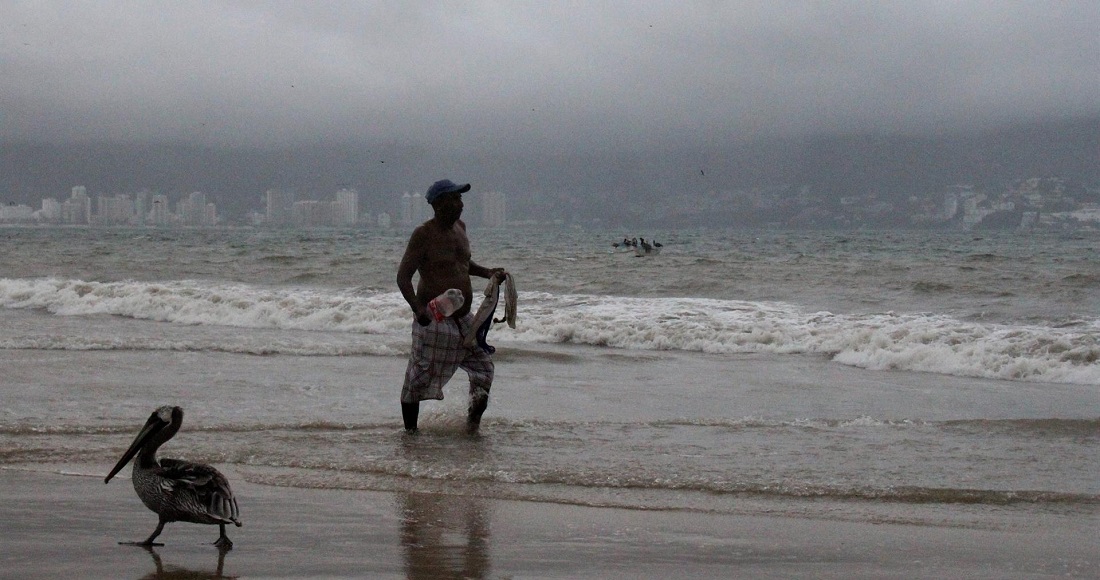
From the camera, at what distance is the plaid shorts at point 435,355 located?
8094mm

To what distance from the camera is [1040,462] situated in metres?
7.53

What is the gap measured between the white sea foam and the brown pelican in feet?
29.5

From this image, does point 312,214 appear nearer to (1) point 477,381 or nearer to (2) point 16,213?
(2) point 16,213

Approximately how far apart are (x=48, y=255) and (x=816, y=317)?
33181 mm

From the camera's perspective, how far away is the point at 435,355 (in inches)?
321

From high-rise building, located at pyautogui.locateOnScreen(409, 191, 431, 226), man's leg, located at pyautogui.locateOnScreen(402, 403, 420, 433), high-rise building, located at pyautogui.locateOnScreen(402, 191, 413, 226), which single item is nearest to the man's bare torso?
man's leg, located at pyautogui.locateOnScreen(402, 403, 420, 433)

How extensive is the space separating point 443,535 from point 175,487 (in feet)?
3.90

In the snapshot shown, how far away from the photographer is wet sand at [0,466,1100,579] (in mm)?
4645

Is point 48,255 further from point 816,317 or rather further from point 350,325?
point 816,317

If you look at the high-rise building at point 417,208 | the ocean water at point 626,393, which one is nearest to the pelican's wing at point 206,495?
the ocean water at point 626,393

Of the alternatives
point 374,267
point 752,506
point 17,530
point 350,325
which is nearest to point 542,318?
point 350,325

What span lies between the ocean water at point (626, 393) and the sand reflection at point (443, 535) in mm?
463

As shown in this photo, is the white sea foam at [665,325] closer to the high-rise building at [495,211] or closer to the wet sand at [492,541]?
the wet sand at [492,541]

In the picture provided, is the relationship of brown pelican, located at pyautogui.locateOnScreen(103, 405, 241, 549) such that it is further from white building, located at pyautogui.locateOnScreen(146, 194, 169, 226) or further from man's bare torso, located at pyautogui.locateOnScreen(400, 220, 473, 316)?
white building, located at pyautogui.locateOnScreen(146, 194, 169, 226)
